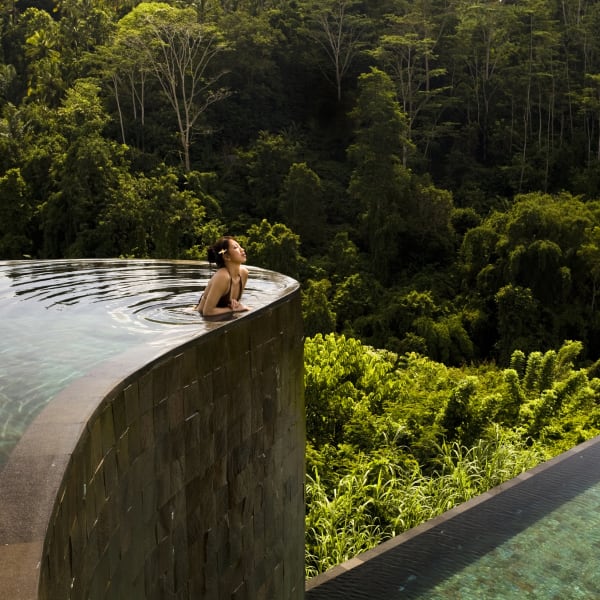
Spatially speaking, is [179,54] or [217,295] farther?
[179,54]

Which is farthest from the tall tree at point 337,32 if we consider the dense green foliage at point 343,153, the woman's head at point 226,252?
the woman's head at point 226,252

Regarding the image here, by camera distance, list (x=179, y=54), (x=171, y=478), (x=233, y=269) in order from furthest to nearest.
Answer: (x=179, y=54) → (x=233, y=269) → (x=171, y=478)

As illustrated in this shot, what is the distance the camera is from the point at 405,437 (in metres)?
7.50

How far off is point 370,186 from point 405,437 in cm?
1239

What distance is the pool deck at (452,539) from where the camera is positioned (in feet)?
14.3

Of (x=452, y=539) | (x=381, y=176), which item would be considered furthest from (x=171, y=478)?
(x=381, y=176)

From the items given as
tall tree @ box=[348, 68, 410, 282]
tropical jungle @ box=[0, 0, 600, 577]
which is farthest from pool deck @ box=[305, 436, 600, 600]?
tall tree @ box=[348, 68, 410, 282]

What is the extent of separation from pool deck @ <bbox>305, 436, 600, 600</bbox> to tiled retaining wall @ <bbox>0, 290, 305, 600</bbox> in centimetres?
89

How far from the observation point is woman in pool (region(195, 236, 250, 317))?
A: 3223mm

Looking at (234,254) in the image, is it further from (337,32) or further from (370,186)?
(337,32)

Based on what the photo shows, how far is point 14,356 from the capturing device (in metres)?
2.70

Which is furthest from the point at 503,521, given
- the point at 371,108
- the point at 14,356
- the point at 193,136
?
the point at 193,136

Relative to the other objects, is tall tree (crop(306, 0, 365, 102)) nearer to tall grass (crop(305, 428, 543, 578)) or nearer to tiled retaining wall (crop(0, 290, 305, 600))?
tall grass (crop(305, 428, 543, 578))


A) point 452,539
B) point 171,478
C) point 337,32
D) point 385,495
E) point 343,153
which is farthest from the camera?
point 337,32
